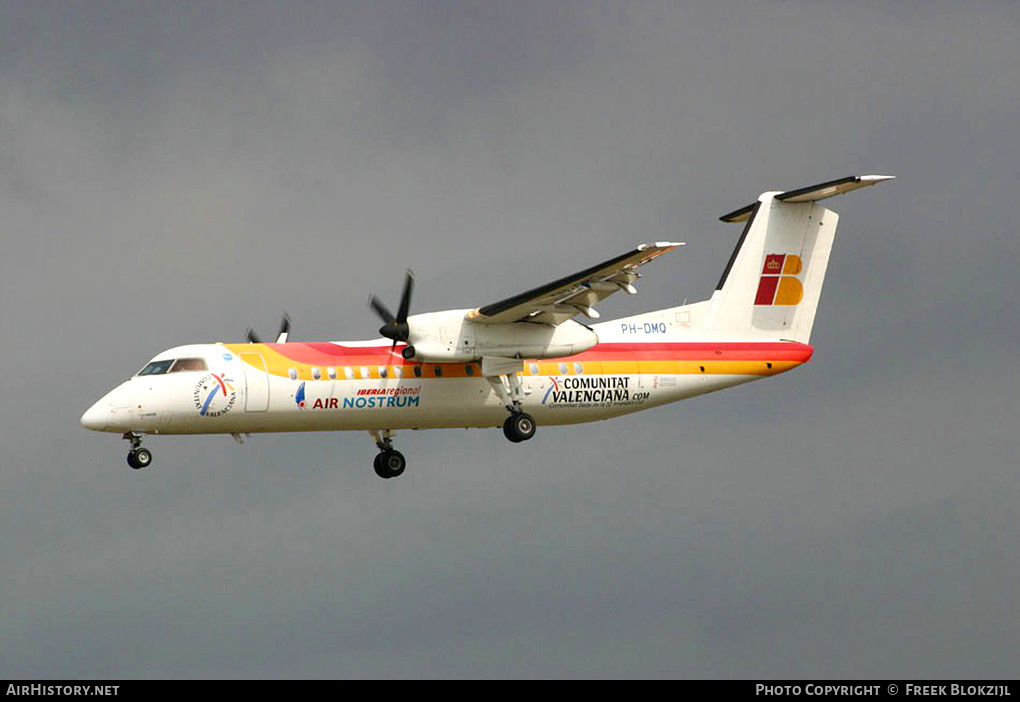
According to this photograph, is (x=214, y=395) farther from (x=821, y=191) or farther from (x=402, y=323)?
(x=821, y=191)

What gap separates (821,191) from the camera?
110ft

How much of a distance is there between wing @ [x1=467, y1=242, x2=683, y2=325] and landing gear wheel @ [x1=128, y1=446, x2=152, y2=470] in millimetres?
6314

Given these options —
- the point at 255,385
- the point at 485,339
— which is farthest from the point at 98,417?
the point at 485,339

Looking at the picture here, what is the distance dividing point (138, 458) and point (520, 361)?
7.26m

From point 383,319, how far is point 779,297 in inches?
334

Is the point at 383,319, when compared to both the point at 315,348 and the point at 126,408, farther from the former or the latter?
the point at 126,408

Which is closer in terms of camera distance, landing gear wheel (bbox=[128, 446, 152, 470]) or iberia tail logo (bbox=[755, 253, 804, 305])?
landing gear wheel (bbox=[128, 446, 152, 470])

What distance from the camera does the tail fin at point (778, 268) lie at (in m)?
34.5

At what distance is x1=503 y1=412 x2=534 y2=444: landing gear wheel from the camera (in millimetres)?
31766

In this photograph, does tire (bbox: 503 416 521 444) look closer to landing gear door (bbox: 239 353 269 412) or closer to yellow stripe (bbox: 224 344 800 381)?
yellow stripe (bbox: 224 344 800 381)

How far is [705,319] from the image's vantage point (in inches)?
1346

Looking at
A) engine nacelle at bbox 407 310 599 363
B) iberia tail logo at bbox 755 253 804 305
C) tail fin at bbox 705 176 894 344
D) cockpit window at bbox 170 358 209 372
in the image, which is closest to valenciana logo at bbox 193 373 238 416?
→ cockpit window at bbox 170 358 209 372

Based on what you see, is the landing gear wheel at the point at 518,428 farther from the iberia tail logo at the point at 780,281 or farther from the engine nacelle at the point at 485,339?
the iberia tail logo at the point at 780,281
